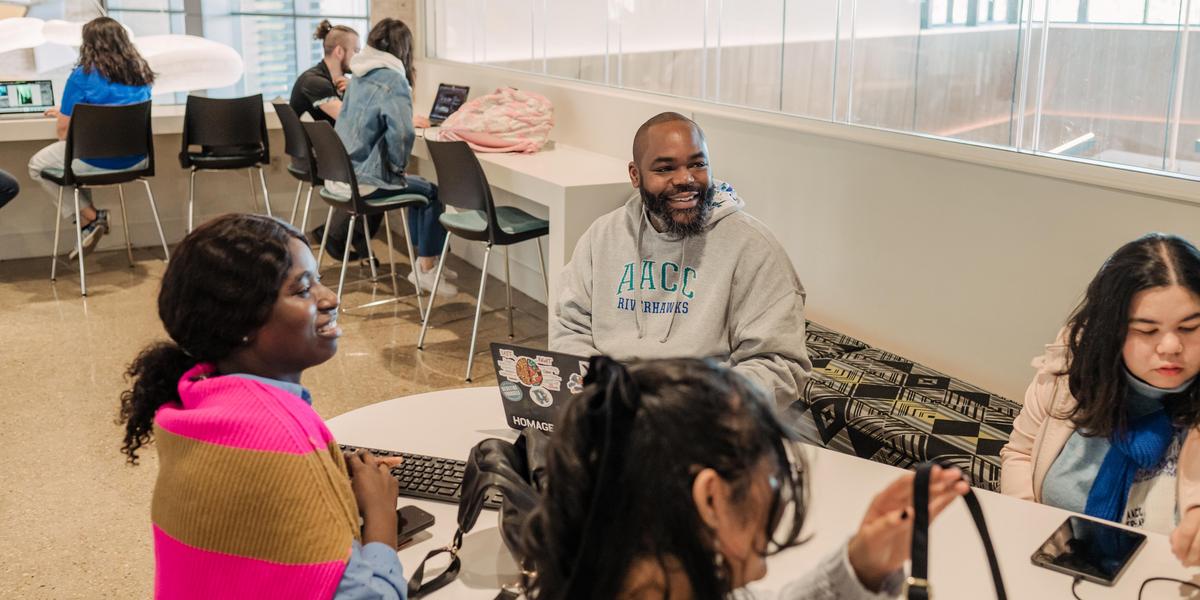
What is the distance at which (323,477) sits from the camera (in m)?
1.31

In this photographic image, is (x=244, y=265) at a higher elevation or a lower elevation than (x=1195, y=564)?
higher

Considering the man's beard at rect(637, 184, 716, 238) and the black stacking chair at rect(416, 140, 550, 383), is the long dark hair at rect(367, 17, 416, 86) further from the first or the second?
the man's beard at rect(637, 184, 716, 238)

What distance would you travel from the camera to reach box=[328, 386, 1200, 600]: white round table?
4.69 ft

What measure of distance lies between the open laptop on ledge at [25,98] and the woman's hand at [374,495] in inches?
201

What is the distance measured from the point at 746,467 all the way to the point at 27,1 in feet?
21.1

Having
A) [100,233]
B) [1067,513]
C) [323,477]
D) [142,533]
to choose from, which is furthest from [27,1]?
[1067,513]

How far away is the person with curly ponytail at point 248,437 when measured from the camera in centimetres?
126

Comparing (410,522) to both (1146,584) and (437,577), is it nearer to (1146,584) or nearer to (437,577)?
(437,577)

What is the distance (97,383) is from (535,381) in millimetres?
2967

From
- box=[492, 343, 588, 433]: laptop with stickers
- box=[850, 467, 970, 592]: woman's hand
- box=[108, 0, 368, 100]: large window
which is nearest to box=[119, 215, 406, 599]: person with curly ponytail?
box=[492, 343, 588, 433]: laptop with stickers

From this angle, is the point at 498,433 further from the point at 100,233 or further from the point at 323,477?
the point at 100,233

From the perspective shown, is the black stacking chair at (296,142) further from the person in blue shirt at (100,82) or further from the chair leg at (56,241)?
the chair leg at (56,241)

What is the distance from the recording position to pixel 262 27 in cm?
714

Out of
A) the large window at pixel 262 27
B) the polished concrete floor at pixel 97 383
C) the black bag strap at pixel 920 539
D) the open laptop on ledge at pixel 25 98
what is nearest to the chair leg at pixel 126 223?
the polished concrete floor at pixel 97 383
